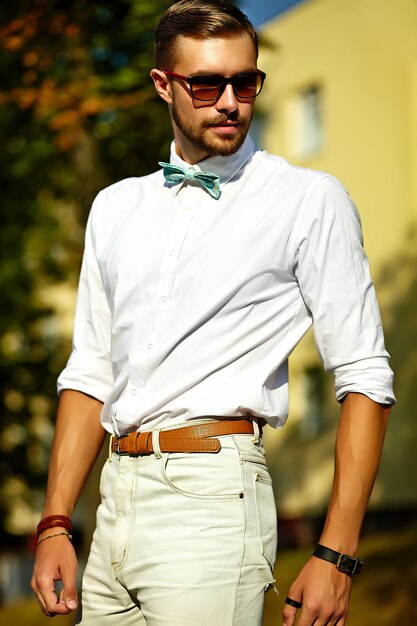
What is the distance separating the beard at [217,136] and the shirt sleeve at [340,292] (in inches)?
11.4

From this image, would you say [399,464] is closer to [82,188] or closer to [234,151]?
[82,188]

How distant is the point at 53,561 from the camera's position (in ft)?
10.7

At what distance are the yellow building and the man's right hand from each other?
61.3 feet

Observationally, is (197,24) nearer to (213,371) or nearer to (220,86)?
(220,86)

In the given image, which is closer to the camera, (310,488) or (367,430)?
(367,430)

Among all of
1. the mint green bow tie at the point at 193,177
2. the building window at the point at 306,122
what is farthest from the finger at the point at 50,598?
the building window at the point at 306,122

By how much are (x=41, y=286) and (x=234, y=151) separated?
2011 cm

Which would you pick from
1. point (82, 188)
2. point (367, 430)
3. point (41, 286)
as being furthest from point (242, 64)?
point (41, 286)

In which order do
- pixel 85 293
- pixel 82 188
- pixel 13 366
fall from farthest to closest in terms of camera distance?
pixel 13 366
pixel 82 188
pixel 85 293

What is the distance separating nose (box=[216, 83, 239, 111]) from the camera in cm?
326

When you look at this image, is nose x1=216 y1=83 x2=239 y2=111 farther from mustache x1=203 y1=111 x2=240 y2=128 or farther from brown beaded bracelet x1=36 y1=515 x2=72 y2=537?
brown beaded bracelet x1=36 y1=515 x2=72 y2=537

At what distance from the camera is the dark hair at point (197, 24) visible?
3.32 m

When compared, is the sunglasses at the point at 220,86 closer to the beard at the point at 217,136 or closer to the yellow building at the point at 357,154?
the beard at the point at 217,136

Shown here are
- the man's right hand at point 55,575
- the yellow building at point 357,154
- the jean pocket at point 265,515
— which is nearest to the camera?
the jean pocket at point 265,515
